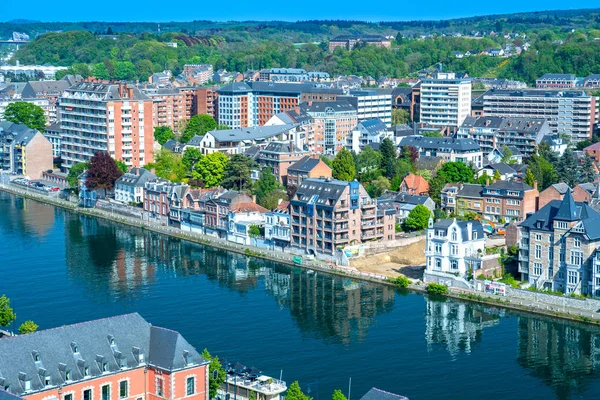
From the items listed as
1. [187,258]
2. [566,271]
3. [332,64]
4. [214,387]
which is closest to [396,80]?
[332,64]

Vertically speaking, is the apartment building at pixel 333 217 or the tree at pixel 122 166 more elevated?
the tree at pixel 122 166

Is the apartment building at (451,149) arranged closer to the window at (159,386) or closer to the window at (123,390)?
the window at (159,386)

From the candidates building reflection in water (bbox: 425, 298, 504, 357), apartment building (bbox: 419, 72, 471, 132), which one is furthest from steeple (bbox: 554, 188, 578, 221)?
apartment building (bbox: 419, 72, 471, 132)

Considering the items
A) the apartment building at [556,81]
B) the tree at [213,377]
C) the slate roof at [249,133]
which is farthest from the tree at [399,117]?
the tree at [213,377]

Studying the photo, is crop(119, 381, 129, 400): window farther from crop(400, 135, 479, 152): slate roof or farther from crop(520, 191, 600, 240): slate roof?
crop(400, 135, 479, 152): slate roof

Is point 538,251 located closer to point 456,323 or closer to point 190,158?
point 456,323
